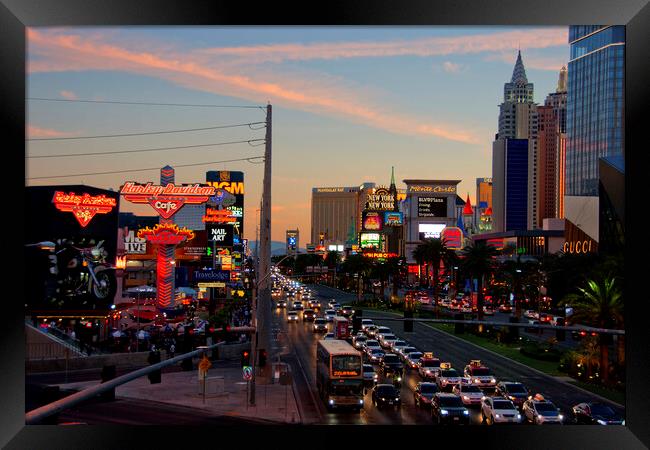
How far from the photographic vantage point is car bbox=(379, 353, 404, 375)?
48469mm

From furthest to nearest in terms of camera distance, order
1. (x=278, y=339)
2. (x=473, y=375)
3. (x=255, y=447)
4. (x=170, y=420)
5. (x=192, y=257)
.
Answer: (x=192, y=257) < (x=278, y=339) < (x=473, y=375) < (x=170, y=420) < (x=255, y=447)

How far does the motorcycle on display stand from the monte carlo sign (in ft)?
31.9

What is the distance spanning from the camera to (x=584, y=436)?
1983 centimetres

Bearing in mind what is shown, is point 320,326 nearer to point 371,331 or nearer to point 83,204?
point 371,331

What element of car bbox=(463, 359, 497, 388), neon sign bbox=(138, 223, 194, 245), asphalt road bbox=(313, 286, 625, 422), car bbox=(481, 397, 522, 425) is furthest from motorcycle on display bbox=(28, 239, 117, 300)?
car bbox=(481, 397, 522, 425)

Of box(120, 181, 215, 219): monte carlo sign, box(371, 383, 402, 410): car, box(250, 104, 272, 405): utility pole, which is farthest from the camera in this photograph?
box(120, 181, 215, 219): monte carlo sign

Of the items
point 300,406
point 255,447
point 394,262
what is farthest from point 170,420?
point 394,262

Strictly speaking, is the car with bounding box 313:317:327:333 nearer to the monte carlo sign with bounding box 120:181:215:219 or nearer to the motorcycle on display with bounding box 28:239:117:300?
the monte carlo sign with bounding box 120:181:215:219

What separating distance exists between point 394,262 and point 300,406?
90.0 meters

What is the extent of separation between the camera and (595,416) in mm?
30625

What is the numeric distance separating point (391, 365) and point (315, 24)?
3348 cm

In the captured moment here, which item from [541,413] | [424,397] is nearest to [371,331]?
[424,397]
